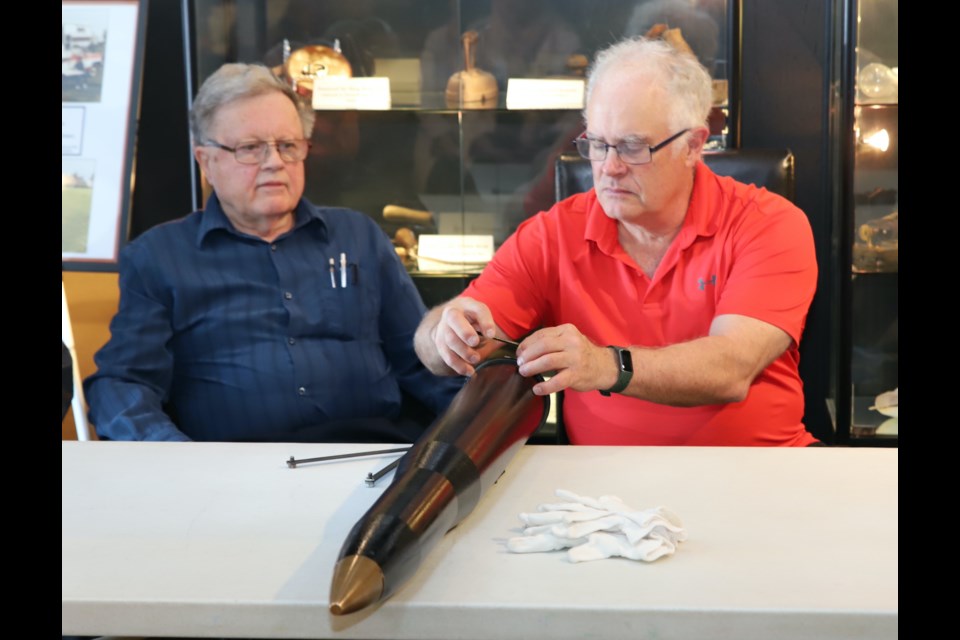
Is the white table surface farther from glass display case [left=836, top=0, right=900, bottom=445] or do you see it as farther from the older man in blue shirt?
glass display case [left=836, top=0, right=900, bottom=445]

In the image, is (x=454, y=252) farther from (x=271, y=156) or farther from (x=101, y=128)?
(x=101, y=128)

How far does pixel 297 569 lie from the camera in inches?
41.5

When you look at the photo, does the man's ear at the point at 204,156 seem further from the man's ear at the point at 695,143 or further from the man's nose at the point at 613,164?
the man's ear at the point at 695,143

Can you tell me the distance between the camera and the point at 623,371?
1.63 m

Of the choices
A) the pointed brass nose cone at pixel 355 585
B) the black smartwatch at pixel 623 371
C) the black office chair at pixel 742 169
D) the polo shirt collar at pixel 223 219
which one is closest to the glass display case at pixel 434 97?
the polo shirt collar at pixel 223 219

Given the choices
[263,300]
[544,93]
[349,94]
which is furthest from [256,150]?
[544,93]

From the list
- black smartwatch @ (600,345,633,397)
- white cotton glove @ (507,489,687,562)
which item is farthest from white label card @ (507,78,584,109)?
white cotton glove @ (507,489,687,562)

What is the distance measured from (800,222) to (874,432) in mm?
1238

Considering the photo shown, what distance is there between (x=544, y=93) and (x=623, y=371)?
1.62m

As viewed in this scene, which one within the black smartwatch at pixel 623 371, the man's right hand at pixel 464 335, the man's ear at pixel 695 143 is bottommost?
the black smartwatch at pixel 623 371

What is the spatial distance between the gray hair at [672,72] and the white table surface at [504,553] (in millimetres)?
822

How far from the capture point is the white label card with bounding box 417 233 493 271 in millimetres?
3137

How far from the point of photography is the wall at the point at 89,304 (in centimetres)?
340
